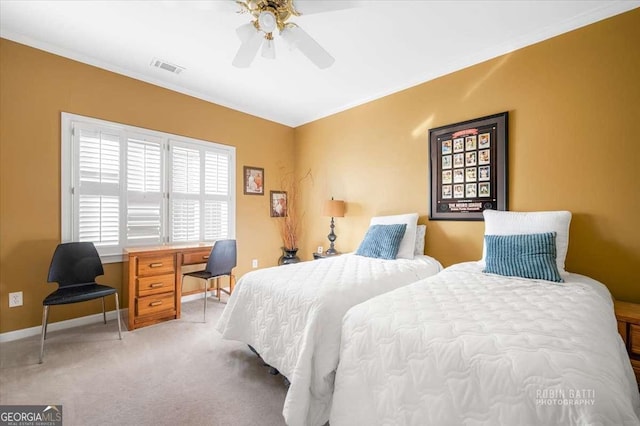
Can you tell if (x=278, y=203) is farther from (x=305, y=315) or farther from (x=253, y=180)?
(x=305, y=315)

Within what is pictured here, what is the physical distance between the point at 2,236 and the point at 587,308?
14.2 feet

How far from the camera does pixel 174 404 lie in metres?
1.65

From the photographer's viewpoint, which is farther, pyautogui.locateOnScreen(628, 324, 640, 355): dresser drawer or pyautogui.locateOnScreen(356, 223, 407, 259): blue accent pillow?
pyautogui.locateOnScreen(356, 223, 407, 259): blue accent pillow

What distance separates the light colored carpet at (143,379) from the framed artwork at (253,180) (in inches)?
86.3

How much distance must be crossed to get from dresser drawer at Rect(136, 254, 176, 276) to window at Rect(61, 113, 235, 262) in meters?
0.49

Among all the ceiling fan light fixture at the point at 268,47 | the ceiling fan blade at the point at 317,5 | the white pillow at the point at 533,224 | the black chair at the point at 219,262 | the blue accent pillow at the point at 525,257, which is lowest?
the black chair at the point at 219,262

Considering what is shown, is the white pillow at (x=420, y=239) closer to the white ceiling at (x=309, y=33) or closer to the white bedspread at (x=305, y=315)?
the white bedspread at (x=305, y=315)

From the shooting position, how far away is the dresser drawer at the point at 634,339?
169 centimetres

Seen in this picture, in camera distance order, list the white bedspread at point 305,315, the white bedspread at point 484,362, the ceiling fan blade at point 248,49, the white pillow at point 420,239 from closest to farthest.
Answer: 1. the white bedspread at point 484,362
2. the white bedspread at point 305,315
3. the ceiling fan blade at point 248,49
4. the white pillow at point 420,239

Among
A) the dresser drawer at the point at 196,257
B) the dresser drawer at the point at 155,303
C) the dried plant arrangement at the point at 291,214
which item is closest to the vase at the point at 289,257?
the dried plant arrangement at the point at 291,214

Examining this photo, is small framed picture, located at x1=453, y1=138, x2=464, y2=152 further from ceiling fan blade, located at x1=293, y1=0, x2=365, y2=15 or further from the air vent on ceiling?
the air vent on ceiling

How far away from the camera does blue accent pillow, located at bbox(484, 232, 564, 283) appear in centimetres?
186

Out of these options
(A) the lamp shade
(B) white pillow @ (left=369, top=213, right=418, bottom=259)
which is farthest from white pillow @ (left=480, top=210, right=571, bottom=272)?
(A) the lamp shade

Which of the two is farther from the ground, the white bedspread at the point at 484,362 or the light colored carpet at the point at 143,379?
the white bedspread at the point at 484,362
